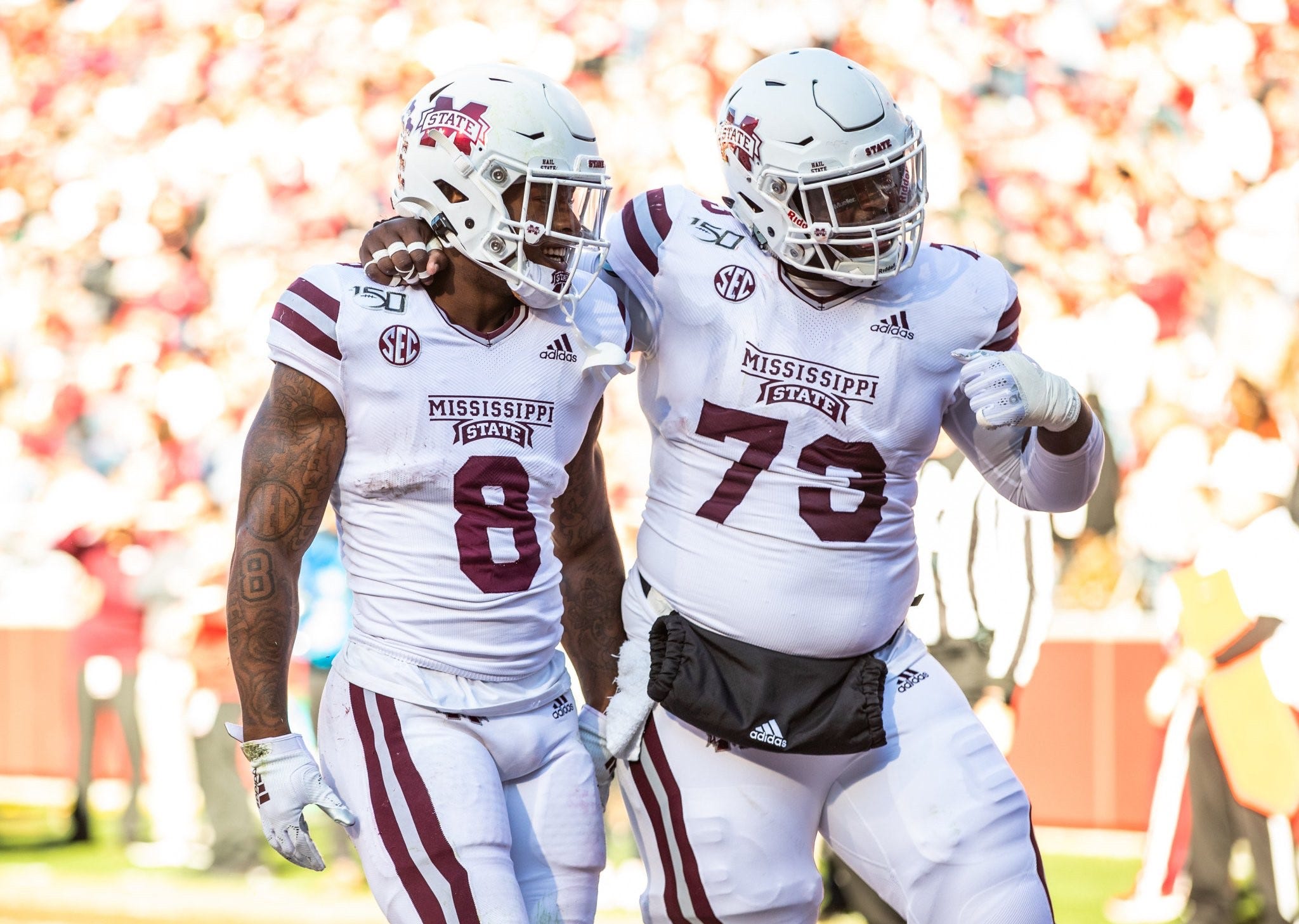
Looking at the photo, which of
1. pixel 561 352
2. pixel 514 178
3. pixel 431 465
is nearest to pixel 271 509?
pixel 431 465

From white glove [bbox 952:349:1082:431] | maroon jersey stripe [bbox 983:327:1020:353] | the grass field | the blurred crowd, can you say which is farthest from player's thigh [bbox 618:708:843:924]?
the blurred crowd

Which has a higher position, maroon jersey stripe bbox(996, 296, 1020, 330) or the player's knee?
maroon jersey stripe bbox(996, 296, 1020, 330)


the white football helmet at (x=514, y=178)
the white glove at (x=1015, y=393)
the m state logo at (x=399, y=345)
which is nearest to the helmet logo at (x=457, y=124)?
the white football helmet at (x=514, y=178)

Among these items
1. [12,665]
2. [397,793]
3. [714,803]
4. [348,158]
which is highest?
[397,793]

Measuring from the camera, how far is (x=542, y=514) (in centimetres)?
230

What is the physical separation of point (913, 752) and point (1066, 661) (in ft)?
9.17

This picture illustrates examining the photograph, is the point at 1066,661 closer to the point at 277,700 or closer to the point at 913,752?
the point at 913,752

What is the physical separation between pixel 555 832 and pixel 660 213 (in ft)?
3.28

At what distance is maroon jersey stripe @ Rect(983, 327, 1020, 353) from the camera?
2484 mm

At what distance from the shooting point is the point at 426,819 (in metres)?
2.12

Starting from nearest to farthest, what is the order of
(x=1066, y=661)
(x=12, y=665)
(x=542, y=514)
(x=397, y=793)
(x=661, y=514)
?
1. (x=397, y=793)
2. (x=542, y=514)
3. (x=661, y=514)
4. (x=1066, y=661)
5. (x=12, y=665)

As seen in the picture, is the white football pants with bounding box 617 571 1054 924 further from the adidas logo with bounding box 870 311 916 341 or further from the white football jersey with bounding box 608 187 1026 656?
the adidas logo with bounding box 870 311 916 341

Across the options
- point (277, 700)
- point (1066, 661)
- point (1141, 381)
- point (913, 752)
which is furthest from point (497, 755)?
point (1141, 381)

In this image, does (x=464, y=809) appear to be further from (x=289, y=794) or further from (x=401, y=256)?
(x=401, y=256)
